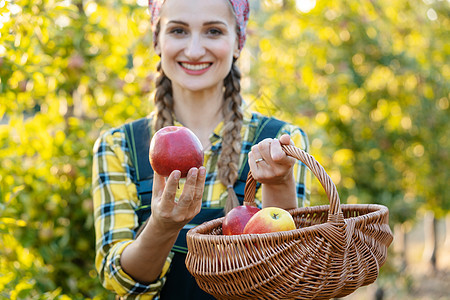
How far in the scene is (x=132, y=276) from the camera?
5.20 feet

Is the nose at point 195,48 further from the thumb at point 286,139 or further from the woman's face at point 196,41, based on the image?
the thumb at point 286,139

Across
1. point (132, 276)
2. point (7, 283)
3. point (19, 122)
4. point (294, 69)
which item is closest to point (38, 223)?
point (19, 122)

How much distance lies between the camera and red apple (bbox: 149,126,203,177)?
4.74ft

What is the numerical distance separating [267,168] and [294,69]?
10.3 feet

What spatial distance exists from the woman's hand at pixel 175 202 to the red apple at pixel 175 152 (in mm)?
83

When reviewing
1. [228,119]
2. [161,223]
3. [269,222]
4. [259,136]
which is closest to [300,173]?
[259,136]

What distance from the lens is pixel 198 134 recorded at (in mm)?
1892

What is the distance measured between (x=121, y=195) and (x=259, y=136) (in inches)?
19.4

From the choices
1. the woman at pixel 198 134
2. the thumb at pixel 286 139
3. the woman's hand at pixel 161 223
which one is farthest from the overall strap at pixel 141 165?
the thumb at pixel 286 139

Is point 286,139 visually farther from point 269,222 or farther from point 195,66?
point 195,66

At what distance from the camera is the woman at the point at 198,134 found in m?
1.59

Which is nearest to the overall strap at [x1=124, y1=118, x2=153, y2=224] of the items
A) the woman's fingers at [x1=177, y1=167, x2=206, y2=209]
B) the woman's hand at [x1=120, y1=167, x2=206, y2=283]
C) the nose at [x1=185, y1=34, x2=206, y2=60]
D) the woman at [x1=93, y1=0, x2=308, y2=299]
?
the woman at [x1=93, y1=0, x2=308, y2=299]

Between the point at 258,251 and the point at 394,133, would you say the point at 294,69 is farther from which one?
the point at 258,251

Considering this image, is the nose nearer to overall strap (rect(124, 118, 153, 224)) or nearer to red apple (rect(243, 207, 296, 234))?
overall strap (rect(124, 118, 153, 224))
